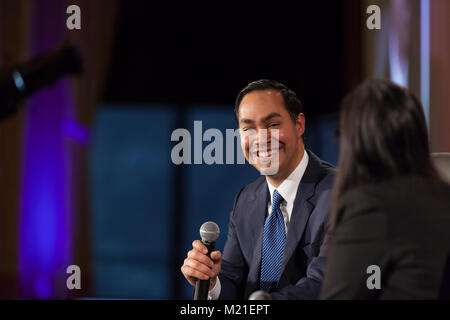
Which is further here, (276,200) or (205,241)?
(276,200)

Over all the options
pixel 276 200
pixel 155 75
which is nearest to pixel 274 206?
pixel 276 200

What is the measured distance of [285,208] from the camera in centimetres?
164

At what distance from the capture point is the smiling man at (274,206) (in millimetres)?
1537

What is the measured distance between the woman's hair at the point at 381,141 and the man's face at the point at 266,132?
61 centimetres

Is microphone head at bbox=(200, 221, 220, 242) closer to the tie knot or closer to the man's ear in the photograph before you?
the tie knot

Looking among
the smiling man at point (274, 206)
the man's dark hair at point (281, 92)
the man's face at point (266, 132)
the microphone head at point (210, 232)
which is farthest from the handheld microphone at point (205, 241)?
the man's dark hair at point (281, 92)

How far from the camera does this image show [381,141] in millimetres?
1066

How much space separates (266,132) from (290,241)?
43 cm

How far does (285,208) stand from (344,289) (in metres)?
0.67

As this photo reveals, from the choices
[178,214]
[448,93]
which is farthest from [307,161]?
[178,214]

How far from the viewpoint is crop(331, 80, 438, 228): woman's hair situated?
1061mm

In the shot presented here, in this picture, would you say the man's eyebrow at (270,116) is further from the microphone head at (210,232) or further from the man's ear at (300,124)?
the microphone head at (210,232)

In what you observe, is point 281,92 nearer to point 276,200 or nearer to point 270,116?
point 270,116

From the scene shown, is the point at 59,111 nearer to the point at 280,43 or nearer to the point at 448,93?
the point at 280,43
